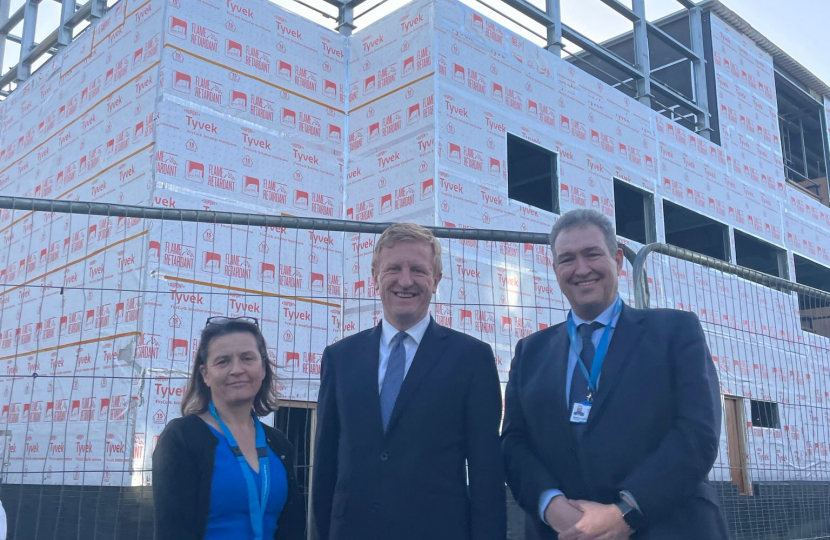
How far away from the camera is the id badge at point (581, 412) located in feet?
7.64

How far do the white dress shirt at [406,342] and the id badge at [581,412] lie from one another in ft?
1.86

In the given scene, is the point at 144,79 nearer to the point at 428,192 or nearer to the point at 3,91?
the point at 428,192

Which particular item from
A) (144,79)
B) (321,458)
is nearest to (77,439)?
(144,79)

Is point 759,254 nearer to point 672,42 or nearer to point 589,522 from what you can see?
point 672,42

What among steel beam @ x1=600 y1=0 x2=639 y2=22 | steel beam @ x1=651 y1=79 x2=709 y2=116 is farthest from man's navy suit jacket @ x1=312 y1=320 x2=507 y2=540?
steel beam @ x1=651 y1=79 x2=709 y2=116

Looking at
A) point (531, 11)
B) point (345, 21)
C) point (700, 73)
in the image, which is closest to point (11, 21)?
point (345, 21)

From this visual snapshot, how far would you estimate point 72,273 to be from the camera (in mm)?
8562

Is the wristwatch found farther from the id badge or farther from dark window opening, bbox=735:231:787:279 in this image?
dark window opening, bbox=735:231:787:279

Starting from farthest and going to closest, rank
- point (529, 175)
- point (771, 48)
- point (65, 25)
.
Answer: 1. point (771, 48)
2. point (529, 175)
3. point (65, 25)

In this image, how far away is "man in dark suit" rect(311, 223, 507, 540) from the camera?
92.8 inches

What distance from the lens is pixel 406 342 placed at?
2600mm

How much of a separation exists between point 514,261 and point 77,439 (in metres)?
5.18

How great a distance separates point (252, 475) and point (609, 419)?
3.93 ft

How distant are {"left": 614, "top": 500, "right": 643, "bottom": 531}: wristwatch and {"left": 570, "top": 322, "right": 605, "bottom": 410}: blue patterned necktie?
1.15 feet
